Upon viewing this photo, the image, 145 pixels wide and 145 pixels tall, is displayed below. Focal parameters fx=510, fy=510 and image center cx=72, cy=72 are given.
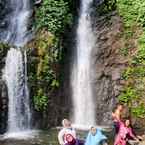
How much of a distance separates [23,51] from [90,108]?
4.38 meters

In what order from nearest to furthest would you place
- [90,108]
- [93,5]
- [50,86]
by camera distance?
[50,86] < [90,108] < [93,5]

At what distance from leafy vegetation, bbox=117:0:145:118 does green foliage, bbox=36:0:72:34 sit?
2.74 m

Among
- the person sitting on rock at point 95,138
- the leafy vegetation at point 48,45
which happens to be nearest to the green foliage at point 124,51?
the leafy vegetation at point 48,45

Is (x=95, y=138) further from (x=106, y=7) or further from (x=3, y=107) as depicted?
(x=106, y=7)

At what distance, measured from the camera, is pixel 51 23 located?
73.2 ft

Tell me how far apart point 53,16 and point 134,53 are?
3.98m

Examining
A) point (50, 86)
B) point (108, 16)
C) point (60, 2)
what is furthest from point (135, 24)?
point (50, 86)

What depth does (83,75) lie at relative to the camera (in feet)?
77.2

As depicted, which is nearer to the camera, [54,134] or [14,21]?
[54,134]

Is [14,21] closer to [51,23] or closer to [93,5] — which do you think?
[51,23]

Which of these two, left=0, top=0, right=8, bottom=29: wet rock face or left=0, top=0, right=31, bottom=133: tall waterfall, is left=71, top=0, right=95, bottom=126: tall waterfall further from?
left=0, top=0, right=8, bottom=29: wet rock face

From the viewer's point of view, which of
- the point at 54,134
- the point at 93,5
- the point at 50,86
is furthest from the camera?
the point at 93,5

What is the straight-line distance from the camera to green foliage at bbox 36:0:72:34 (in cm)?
2234

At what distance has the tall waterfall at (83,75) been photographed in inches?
901
